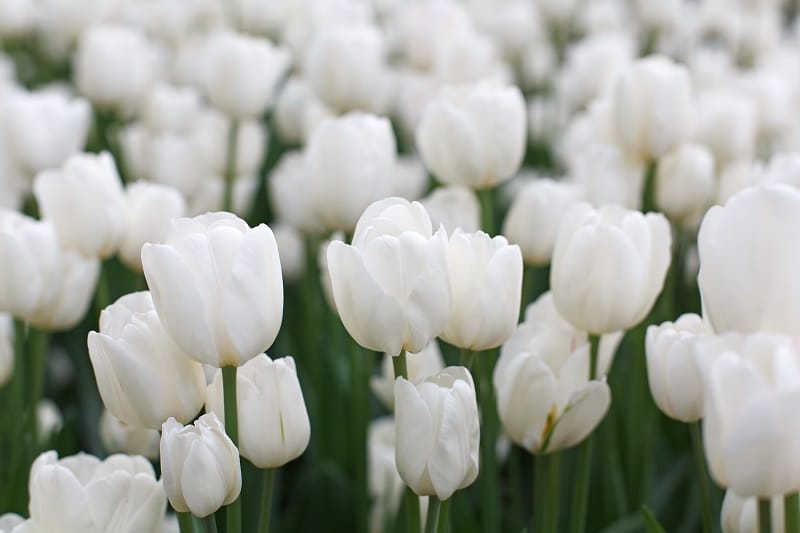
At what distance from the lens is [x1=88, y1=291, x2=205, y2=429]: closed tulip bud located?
57 cm

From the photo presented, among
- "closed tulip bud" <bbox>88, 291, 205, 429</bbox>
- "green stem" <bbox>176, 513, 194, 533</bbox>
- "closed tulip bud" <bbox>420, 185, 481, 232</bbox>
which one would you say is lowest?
"closed tulip bud" <bbox>420, 185, 481, 232</bbox>

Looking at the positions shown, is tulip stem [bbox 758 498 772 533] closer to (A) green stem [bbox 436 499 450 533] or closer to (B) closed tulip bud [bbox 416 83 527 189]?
(A) green stem [bbox 436 499 450 533]

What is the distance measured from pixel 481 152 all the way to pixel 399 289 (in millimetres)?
410

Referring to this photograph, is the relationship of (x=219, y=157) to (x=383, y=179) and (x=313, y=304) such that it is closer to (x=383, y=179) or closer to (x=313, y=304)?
(x=313, y=304)

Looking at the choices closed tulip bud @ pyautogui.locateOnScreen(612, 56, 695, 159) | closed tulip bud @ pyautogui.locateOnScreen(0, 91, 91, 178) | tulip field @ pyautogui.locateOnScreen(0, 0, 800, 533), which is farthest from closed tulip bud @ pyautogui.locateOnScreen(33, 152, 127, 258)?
closed tulip bud @ pyautogui.locateOnScreen(612, 56, 695, 159)

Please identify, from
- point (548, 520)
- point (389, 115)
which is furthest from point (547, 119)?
point (548, 520)

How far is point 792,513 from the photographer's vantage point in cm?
49

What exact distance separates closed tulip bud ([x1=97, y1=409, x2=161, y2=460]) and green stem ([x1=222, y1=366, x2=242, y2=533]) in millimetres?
276

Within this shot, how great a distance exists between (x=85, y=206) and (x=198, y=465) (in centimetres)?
42

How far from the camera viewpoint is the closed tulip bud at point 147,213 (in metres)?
0.96

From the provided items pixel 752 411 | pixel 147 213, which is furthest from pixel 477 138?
pixel 752 411

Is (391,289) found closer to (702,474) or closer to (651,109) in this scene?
(702,474)

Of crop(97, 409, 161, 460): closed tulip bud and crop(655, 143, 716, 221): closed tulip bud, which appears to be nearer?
crop(97, 409, 161, 460): closed tulip bud

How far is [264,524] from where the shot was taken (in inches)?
24.1
